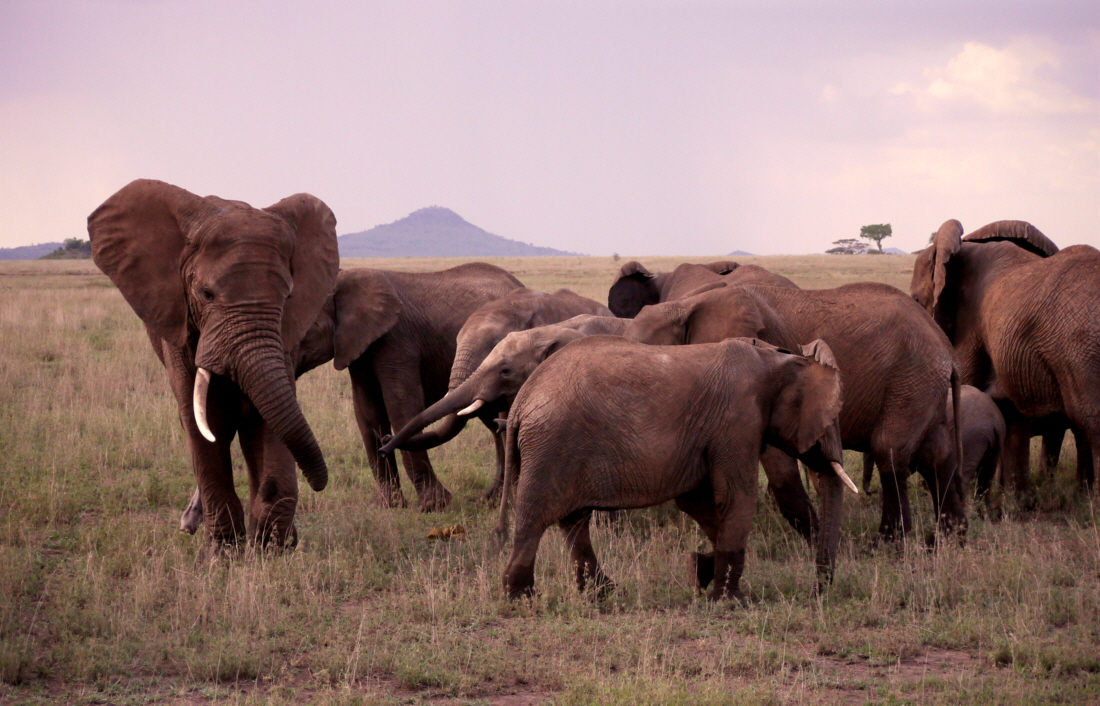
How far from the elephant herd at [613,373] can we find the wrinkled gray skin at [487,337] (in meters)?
0.02

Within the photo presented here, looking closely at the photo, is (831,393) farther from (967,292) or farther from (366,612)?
(967,292)

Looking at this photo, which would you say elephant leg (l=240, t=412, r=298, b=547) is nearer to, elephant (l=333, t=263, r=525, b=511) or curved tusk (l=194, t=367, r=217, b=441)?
curved tusk (l=194, t=367, r=217, b=441)

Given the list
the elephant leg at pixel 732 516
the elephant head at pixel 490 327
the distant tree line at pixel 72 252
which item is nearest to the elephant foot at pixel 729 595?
the elephant leg at pixel 732 516

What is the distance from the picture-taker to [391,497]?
10102 millimetres

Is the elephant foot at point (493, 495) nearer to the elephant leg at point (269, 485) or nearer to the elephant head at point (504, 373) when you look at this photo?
the elephant head at point (504, 373)

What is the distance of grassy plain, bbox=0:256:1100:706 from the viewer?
5570 mm

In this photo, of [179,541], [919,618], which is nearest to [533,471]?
[919,618]

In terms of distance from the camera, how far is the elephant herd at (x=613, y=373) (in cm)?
668

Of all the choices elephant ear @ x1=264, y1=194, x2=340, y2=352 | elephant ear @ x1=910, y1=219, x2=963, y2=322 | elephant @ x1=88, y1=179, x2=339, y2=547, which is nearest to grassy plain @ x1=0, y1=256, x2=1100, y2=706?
elephant @ x1=88, y1=179, x2=339, y2=547

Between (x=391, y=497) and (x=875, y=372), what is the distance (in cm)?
433

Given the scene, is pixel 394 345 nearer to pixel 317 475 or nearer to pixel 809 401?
pixel 317 475

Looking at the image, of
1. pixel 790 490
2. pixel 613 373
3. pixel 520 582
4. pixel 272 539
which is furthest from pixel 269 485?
pixel 790 490

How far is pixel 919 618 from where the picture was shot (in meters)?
6.68

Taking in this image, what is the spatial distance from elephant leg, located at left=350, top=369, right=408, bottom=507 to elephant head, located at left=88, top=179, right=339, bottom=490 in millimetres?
2534
